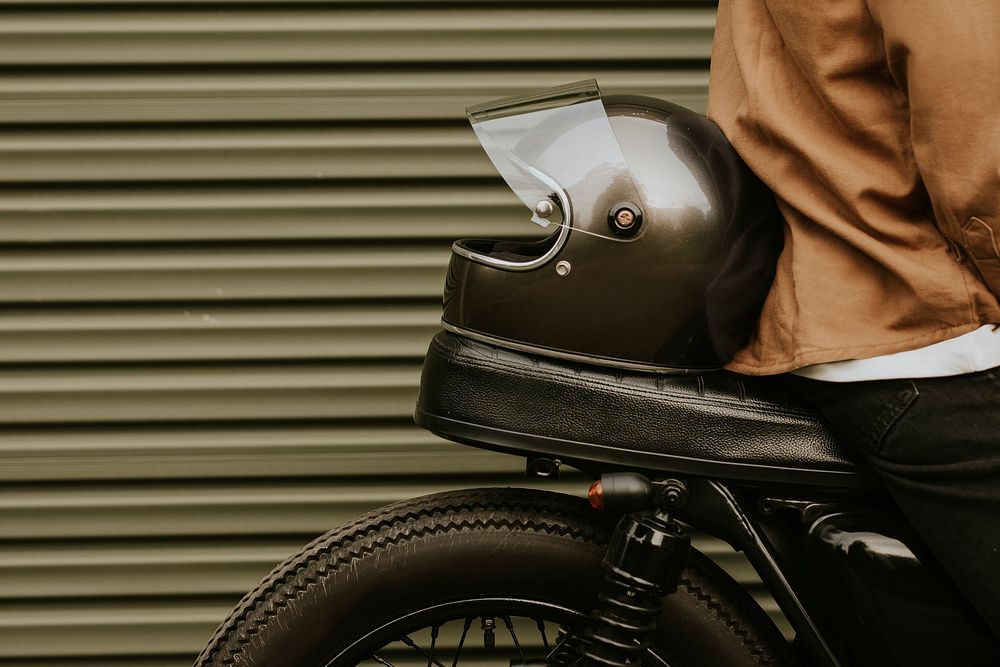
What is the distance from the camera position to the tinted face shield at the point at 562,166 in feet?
3.84

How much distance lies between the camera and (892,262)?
109 centimetres

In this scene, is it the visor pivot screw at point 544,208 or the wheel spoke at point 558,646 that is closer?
the visor pivot screw at point 544,208

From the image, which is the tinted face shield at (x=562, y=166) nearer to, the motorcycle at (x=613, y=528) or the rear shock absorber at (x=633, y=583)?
the motorcycle at (x=613, y=528)

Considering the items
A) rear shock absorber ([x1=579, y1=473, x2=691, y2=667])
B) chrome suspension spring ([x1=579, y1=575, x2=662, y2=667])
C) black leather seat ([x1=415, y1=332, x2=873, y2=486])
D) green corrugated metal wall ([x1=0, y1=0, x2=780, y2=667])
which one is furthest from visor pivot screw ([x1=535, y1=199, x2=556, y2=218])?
green corrugated metal wall ([x1=0, y1=0, x2=780, y2=667])

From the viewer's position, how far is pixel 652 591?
1.20 m

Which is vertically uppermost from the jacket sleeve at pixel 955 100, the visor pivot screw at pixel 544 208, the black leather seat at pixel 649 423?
the jacket sleeve at pixel 955 100

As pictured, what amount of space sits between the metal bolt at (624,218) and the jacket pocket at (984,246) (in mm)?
413

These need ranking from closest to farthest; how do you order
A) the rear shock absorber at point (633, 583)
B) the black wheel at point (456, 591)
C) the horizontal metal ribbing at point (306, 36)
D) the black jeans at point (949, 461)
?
1. the black jeans at point (949, 461)
2. the rear shock absorber at point (633, 583)
3. the black wheel at point (456, 591)
4. the horizontal metal ribbing at point (306, 36)

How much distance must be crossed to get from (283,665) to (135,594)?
1.24 m

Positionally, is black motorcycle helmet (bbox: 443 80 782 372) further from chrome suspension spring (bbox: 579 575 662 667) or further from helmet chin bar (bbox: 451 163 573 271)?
chrome suspension spring (bbox: 579 575 662 667)

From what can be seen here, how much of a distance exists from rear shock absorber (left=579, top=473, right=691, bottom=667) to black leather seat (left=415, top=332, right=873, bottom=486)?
66mm

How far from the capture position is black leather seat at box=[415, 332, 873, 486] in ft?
4.01

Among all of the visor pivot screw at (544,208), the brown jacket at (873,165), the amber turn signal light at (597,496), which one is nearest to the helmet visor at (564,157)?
the visor pivot screw at (544,208)

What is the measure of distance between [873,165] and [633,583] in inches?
25.9
